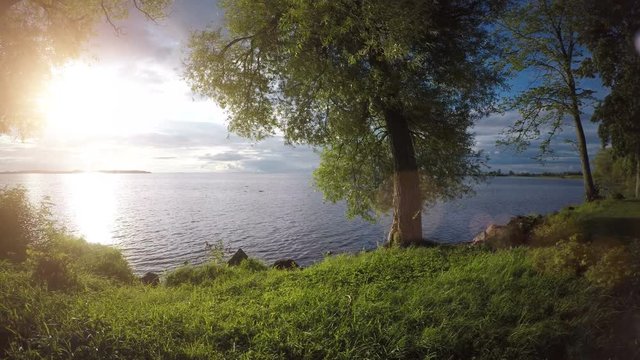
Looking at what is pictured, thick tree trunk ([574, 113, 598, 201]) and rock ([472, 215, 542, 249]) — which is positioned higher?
thick tree trunk ([574, 113, 598, 201])

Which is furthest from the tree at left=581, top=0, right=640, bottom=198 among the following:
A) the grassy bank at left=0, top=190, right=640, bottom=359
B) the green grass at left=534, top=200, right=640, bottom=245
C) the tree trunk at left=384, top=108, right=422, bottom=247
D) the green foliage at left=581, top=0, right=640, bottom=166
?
the grassy bank at left=0, top=190, right=640, bottom=359

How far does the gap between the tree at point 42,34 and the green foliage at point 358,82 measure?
5.04 metres

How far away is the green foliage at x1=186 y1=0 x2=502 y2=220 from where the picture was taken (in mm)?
13195

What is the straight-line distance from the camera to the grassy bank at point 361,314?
652 centimetres

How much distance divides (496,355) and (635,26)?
2803cm

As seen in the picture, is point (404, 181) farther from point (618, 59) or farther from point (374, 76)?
point (618, 59)

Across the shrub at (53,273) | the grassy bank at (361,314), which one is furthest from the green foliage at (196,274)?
the shrub at (53,273)

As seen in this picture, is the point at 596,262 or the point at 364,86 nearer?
the point at 596,262

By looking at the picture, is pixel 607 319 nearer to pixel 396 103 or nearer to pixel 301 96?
pixel 396 103

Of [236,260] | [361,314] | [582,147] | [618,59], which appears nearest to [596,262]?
[361,314]

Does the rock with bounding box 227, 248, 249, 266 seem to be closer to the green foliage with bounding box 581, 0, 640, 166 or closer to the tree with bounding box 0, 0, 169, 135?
the tree with bounding box 0, 0, 169, 135

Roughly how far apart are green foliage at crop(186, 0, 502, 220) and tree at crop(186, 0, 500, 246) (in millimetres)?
54

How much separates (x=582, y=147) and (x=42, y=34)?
1359 inches

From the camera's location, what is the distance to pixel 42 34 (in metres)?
18.4
